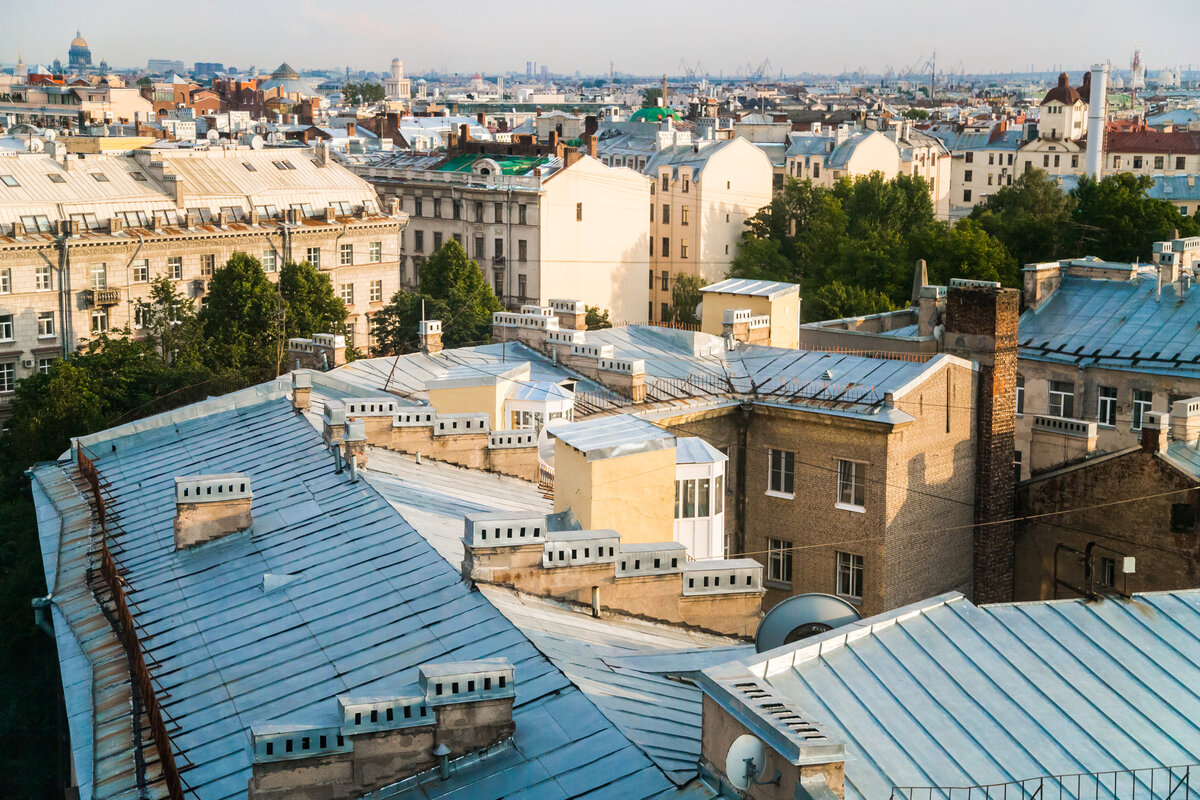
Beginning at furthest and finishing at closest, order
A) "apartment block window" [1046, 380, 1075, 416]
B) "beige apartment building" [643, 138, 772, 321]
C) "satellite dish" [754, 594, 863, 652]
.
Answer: "beige apartment building" [643, 138, 772, 321], "apartment block window" [1046, 380, 1075, 416], "satellite dish" [754, 594, 863, 652]

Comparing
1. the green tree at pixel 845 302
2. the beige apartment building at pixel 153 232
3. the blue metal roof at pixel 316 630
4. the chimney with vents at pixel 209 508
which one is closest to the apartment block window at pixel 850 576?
the blue metal roof at pixel 316 630

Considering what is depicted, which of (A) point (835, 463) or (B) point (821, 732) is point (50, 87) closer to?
(A) point (835, 463)

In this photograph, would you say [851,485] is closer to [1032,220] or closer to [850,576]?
[850,576]

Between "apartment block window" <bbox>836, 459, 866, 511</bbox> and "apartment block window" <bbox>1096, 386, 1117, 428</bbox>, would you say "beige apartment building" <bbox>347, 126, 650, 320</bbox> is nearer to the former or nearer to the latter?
"apartment block window" <bbox>1096, 386, 1117, 428</bbox>

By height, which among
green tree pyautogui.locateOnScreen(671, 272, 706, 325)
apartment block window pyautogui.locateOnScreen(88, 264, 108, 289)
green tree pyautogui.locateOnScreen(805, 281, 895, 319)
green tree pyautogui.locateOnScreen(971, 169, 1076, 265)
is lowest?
green tree pyautogui.locateOnScreen(671, 272, 706, 325)

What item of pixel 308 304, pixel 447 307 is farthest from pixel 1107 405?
pixel 308 304

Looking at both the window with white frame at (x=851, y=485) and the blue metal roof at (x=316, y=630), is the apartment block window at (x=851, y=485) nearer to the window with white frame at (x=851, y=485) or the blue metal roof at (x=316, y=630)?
the window with white frame at (x=851, y=485)

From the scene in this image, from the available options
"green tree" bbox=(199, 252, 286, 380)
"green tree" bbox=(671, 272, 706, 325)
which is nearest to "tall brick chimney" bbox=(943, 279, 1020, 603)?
"green tree" bbox=(199, 252, 286, 380)
